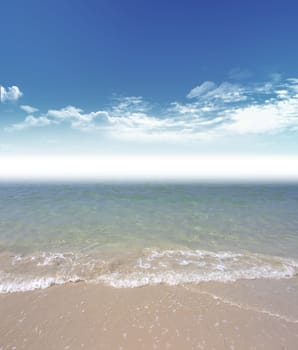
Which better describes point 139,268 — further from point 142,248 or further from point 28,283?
point 28,283

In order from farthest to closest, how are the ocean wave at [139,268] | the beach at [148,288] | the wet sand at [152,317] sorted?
the ocean wave at [139,268], the beach at [148,288], the wet sand at [152,317]

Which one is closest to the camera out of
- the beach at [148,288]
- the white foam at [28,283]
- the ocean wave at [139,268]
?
the beach at [148,288]

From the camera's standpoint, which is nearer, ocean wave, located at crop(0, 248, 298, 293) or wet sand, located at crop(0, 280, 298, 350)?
wet sand, located at crop(0, 280, 298, 350)

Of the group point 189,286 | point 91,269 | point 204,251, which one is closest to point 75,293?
point 91,269

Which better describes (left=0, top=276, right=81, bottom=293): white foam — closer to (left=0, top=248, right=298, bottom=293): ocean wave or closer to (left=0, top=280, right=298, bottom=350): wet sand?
(left=0, top=248, right=298, bottom=293): ocean wave

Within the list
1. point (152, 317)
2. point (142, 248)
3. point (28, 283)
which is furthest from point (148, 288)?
point (28, 283)

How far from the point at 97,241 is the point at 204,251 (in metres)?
7.90

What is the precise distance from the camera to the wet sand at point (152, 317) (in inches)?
209

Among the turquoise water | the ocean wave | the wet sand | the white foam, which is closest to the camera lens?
the wet sand

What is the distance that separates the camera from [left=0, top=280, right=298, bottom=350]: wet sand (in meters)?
5.30

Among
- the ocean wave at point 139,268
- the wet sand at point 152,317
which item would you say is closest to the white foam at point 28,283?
the ocean wave at point 139,268

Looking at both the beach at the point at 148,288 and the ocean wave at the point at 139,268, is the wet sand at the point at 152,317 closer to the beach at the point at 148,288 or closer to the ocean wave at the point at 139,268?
the beach at the point at 148,288

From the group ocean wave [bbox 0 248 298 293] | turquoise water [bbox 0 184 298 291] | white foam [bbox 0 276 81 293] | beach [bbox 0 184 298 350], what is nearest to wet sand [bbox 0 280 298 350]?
beach [bbox 0 184 298 350]

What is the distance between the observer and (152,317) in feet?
20.4
